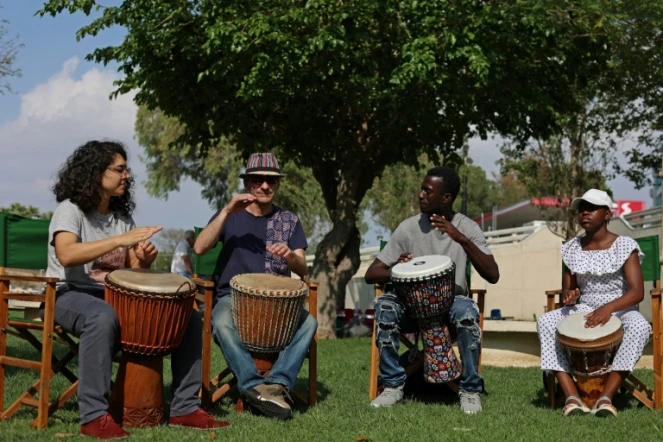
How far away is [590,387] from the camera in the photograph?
6359 mm

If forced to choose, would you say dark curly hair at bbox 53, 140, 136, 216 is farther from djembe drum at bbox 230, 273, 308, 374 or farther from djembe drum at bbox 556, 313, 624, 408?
djembe drum at bbox 556, 313, 624, 408

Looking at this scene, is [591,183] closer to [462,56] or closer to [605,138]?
[605,138]

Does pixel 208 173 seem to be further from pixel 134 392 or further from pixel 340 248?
pixel 134 392

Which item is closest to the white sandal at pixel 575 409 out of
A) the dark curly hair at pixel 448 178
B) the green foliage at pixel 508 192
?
the dark curly hair at pixel 448 178

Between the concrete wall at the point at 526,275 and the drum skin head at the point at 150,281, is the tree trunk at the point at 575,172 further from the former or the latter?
the drum skin head at the point at 150,281

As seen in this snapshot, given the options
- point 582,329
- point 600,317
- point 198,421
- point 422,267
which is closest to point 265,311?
point 198,421

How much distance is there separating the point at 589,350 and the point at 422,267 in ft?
3.95

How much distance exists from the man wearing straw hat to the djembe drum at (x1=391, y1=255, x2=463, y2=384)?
2.21 ft

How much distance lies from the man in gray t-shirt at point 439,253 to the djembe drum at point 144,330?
1620 millimetres

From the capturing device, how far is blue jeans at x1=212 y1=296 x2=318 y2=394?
597 cm

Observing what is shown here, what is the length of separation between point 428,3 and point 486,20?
33.4 inches

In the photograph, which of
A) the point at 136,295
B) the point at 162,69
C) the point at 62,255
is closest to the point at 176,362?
the point at 136,295

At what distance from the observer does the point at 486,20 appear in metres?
13.0

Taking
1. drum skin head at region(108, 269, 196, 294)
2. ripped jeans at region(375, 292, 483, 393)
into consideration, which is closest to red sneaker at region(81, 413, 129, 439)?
drum skin head at region(108, 269, 196, 294)
